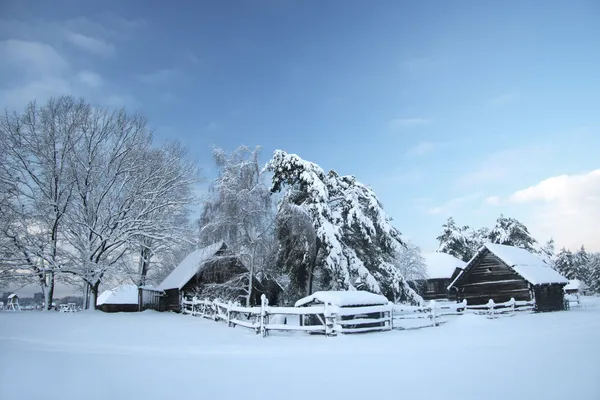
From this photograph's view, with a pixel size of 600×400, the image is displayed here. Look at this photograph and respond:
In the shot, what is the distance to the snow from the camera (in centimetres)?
3072

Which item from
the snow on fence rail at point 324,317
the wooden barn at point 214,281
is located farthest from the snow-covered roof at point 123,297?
the snow on fence rail at point 324,317

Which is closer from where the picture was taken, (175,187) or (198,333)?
(198,333)

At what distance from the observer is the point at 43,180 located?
26406 mm

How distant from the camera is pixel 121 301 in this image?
51844mm

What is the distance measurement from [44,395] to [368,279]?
2237 centimetres

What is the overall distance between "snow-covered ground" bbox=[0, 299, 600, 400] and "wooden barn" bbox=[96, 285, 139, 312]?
39.2 m

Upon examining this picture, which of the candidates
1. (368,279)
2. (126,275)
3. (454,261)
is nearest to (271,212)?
(368,279)

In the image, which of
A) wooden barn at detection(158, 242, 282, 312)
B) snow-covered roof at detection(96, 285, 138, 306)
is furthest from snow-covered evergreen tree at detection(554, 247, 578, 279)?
snow-covered roof at detection(96, 285, 138, 306)

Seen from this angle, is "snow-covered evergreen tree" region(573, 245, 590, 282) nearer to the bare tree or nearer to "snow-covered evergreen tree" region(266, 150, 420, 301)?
"snow-covered evergreen tree" region(266, 150, 420, 301)

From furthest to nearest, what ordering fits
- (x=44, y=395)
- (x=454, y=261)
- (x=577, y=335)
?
(x=454, y=261) → (x=577, y=335) → (x=44, y=395)

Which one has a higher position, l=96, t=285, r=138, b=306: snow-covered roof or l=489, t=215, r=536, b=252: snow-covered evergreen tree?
l=489, t=215, r=536, b=252: snow-covered evergreen tree

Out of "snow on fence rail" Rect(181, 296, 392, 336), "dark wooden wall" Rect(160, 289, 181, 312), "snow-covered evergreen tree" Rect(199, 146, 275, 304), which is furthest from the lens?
"dark wooden wall" Rect(160, 289, 181, 312)

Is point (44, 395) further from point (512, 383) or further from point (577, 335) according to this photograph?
point (577, 335)

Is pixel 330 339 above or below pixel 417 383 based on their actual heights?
below
